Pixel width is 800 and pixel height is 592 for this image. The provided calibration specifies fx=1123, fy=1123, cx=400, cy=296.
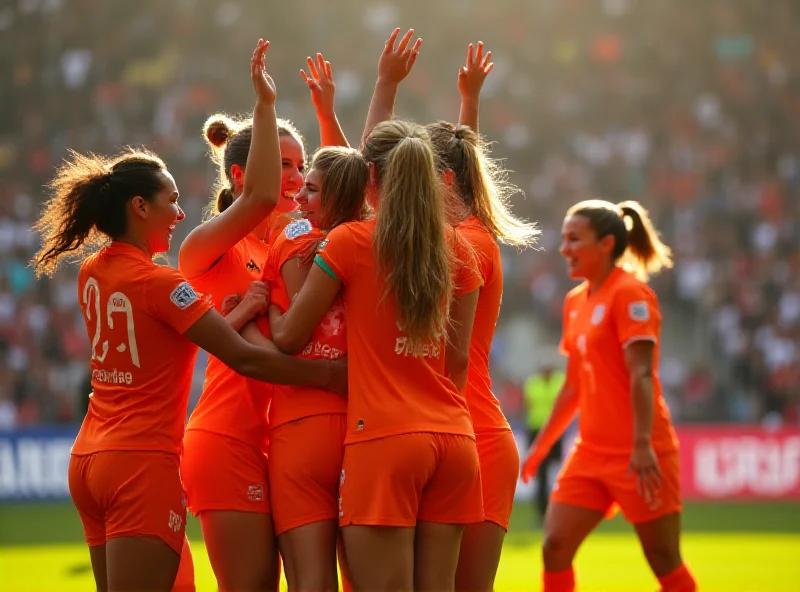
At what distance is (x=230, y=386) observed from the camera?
4215mm

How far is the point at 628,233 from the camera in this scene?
6.49 metres

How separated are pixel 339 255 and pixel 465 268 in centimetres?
52

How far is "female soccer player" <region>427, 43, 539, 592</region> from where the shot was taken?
435 cm

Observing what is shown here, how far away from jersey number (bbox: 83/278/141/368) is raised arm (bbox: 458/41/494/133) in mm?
1757

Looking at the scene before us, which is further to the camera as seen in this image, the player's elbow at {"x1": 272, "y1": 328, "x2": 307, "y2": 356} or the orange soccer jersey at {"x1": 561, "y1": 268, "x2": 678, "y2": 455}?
the orange soccer jersey at {"x1": 561, "y1": 268, "x2": 678, "y2": 455}

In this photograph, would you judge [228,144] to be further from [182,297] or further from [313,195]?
[182,297]

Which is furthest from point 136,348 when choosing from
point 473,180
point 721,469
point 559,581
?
point 721,469

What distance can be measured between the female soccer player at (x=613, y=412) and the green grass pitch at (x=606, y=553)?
2.82 meters

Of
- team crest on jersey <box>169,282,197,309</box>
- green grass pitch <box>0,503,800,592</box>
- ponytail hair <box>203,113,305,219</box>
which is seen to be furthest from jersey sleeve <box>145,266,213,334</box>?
green grass pitch <box>0,503,800,592</box>

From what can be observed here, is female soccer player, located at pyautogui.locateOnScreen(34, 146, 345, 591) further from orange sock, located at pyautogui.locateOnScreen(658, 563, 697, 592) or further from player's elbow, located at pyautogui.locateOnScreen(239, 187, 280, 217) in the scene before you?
orange sock, located at pyautogui.locateOnScreen(658, 563, 697, 592)

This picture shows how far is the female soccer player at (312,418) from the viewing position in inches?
152

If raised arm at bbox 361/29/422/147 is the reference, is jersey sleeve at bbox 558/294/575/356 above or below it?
below

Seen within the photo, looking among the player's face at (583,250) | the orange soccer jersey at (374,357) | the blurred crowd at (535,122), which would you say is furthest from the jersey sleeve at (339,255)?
the blurred crowd at (535,122)

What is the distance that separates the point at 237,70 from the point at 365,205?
1735 cm
